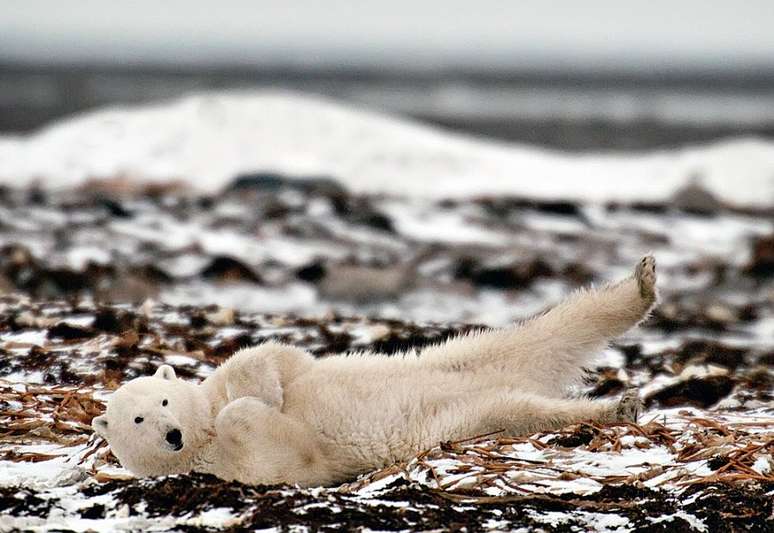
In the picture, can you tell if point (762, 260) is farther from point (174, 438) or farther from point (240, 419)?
point (174, 438)

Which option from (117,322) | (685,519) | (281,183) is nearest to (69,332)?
(117,322)

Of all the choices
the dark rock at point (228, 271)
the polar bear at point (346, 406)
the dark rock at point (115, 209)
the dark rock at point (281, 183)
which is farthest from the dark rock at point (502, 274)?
the polar bear at point (346, 406)

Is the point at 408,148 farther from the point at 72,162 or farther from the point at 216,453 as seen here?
the point at 216,453

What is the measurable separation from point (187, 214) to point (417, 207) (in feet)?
8.53

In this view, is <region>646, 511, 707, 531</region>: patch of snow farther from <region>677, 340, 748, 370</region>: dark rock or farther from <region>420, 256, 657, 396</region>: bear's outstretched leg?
<region>677, 340, 748, 370</region>: dark rock

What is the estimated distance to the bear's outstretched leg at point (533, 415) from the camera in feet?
13.5

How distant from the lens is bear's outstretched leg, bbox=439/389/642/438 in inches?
162

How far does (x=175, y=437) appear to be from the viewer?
12.7 feet

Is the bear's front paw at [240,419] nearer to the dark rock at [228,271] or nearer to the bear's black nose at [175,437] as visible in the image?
the bear's black nose at [175,437]

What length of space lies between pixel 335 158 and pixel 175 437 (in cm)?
1295

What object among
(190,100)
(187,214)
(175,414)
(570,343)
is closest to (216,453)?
(175,414)

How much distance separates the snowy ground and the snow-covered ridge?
5 cm

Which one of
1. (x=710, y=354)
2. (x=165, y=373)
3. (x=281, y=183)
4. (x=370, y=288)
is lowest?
(x=370, y=288)

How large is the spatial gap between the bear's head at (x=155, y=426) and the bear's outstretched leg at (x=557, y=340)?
90 cm
